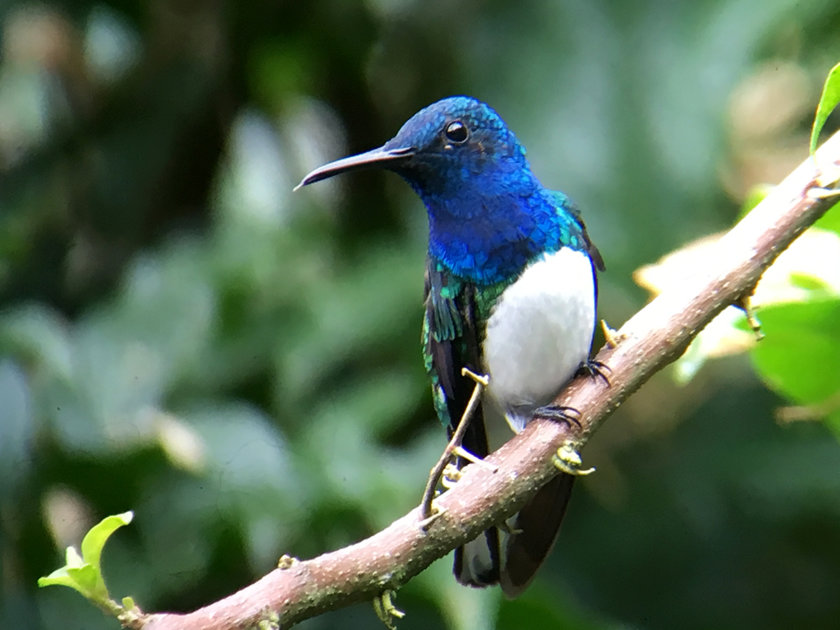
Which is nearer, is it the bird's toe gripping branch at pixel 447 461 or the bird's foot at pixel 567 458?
the bird's toe gripping branch at pixel 447 461

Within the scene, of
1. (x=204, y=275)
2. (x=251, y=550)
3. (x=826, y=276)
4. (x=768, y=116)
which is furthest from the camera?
(x=768, y=116)

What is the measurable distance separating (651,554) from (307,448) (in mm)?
1203

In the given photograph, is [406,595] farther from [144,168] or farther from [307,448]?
[144,168]

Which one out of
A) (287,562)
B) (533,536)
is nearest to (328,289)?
(533,536)

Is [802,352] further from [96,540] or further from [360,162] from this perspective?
[96,540]

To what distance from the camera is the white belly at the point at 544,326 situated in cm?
180

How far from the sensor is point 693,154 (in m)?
2.86

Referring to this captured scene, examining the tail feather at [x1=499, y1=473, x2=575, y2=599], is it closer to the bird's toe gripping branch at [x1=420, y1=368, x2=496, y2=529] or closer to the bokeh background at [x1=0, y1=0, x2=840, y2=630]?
the bokeh background at [x1=0, y1=0, x2=840, y2=630]

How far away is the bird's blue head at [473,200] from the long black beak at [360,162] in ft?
0.08

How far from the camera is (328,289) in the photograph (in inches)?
116

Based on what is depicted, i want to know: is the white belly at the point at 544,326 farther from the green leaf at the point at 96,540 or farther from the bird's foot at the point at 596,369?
the green leaf at the point at 96,540

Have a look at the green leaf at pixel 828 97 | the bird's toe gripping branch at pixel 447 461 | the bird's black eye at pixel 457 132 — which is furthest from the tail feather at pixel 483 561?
the green leaf at pixel 828 97

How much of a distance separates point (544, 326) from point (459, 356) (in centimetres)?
18

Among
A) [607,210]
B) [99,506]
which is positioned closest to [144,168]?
[99,506]
